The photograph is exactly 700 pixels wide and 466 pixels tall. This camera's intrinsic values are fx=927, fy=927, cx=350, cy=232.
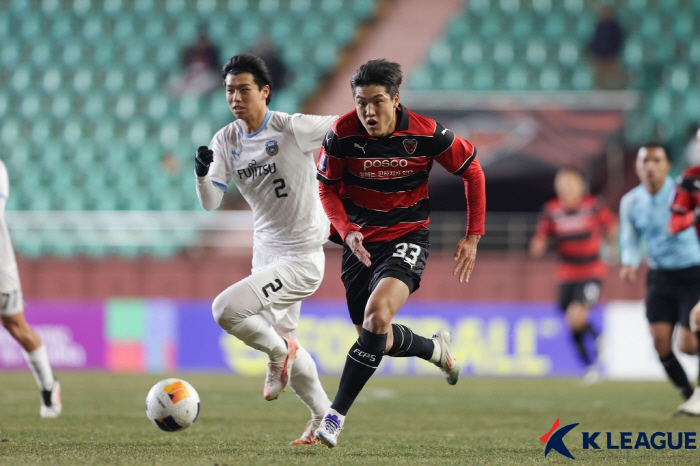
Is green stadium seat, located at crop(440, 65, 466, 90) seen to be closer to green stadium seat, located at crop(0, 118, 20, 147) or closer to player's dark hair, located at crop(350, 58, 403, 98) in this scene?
green stadium seat, located at crop(0, 118, 20, 147)

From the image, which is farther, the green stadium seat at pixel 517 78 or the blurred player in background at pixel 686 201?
the green stadium seat at pixel 517 78

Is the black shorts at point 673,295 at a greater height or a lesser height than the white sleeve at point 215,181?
lesser

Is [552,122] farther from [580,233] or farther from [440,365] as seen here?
[440,365]

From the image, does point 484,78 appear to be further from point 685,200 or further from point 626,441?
point 626,441

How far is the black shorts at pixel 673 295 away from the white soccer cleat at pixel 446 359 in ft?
8.14

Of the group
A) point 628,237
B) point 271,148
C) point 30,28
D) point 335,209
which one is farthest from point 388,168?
point 30,28

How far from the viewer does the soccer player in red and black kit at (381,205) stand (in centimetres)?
459

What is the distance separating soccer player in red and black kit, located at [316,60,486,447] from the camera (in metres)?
4.59

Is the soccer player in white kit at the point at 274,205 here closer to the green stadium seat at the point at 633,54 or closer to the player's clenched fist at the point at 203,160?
the player's clenched fist at the point at 203,160

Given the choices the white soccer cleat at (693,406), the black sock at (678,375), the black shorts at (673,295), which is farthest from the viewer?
the black sock at (678,375)

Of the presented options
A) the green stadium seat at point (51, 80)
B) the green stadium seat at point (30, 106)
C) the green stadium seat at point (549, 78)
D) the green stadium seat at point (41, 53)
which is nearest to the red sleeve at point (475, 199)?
the green stadium seat at point (549, 78)

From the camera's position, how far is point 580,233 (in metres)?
10.6

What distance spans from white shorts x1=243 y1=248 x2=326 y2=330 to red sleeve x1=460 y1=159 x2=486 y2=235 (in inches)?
35.6

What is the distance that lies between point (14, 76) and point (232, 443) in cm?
1282
